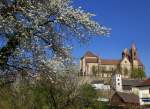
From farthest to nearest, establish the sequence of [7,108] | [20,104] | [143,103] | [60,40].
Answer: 1. [143,103]
2. [20,104]
3. [7,108]
4. [60,40]

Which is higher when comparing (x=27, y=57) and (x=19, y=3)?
(x=19, y=3)

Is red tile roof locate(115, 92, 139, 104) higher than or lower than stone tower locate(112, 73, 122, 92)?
lower

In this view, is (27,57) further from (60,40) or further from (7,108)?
(7,108)

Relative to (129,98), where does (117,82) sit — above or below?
above

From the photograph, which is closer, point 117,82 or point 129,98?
point 129,98

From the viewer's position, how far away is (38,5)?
52.0ft

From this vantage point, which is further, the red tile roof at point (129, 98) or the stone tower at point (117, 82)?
the stone tower at point (117, 82)

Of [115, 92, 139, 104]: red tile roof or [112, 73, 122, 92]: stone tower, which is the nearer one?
[115, 92, 139, 104]: red tile roof

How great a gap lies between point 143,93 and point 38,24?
73.8 m

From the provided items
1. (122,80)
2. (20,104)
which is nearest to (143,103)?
(20,104)

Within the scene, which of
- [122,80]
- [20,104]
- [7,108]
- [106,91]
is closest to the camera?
[7,108]

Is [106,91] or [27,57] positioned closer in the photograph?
[27,57]

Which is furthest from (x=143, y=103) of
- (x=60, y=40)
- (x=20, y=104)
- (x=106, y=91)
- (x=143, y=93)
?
(x=60, y=40)

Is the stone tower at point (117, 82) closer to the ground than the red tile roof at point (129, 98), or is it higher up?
higher up
